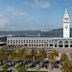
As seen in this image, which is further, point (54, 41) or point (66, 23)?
point (54, 41)

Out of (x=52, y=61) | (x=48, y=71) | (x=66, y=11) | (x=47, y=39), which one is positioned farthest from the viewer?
(x=47, y=39)

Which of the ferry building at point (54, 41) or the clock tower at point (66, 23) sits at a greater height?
the clock tower at point (66, 23)

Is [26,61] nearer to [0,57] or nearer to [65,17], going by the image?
[0,57]

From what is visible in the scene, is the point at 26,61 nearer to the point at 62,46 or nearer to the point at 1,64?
the point at 1,64

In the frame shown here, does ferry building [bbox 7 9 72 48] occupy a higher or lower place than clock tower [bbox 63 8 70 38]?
lower

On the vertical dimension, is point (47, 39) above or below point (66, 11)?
below

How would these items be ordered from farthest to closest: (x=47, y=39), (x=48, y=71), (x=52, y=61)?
(x=47, y=39) → (x=52, y=61) → (x=48, y=71)

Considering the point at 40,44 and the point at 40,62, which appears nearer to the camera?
the point at 40,62

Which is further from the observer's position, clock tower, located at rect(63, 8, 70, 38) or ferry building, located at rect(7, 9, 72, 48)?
ferry building, located at rect(7, 9, 72, 48)

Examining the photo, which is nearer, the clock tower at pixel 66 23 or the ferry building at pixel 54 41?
the clock tower at pixel 66 23

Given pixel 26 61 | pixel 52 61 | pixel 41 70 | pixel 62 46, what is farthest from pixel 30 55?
pixel 62 46

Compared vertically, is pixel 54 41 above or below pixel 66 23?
below
